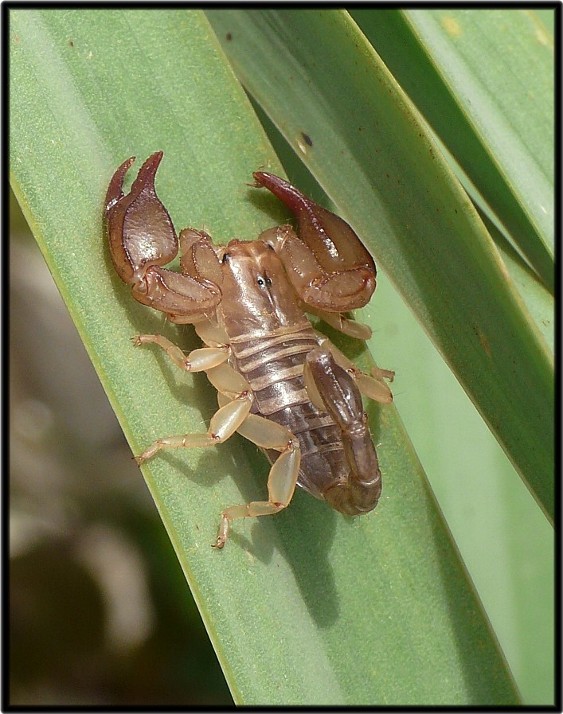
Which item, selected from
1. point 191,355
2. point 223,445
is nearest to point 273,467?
point 223,445

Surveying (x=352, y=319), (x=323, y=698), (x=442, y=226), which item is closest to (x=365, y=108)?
(x=442, y=226)

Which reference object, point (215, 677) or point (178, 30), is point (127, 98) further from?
point (215, 677)

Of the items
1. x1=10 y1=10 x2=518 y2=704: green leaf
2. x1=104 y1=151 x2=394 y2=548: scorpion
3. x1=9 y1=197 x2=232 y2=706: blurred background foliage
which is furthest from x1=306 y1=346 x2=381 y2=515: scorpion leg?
x1=9 y1=197 x2=232 y2=706: blurred background foliage

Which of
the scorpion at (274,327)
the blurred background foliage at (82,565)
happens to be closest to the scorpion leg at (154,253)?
the scorpion at (274,327)

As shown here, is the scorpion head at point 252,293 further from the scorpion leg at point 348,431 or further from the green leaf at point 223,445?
the scorpion leg at point 348,431

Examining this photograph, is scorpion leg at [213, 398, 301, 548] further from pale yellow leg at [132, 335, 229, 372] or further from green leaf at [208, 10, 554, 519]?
green leaf at [208, 10, 554, 519]

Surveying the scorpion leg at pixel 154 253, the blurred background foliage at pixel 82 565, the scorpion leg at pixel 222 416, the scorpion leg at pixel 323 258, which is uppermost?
the scorpion leg at pixel 154 253
